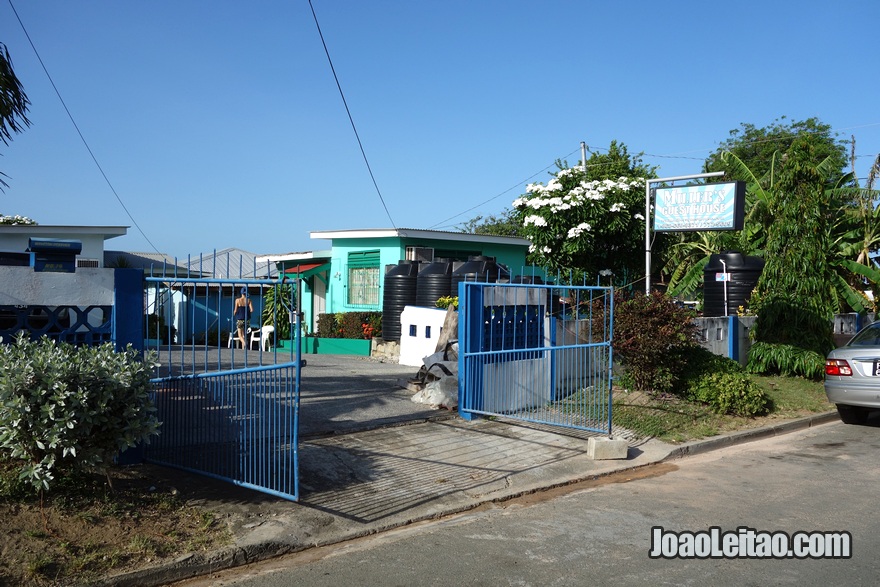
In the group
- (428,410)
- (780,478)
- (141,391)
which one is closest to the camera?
(141,391)

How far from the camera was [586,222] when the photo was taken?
775 inches

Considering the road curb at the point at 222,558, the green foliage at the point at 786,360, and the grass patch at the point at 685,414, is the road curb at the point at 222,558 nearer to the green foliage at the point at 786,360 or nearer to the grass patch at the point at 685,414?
the grass patch at the point at 685,414

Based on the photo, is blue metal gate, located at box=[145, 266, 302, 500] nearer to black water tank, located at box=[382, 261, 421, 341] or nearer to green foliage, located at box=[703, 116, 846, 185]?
black water tank, located at box=[382, 261, 421, 341]

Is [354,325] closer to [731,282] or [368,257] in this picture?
[368,257]

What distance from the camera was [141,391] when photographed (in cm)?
594

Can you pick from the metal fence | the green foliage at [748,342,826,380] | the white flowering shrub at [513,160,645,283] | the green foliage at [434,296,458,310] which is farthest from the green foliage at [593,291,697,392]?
the white flowering shrub at [513,160,645,283]

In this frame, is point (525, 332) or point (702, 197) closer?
point (525, 332)

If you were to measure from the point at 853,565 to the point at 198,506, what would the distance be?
17.0 ft

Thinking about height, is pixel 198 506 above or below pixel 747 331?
below

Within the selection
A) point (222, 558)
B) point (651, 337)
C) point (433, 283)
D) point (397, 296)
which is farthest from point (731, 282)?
point (222, 558)

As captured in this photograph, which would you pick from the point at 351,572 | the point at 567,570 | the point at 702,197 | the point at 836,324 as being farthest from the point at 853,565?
the point at 836,324

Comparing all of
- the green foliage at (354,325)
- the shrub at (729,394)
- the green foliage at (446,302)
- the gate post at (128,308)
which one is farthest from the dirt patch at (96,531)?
the green foliage at (354,325)

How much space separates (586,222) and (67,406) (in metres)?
15.9

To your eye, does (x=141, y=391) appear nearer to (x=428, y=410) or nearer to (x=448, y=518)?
(x=448, y=518)
